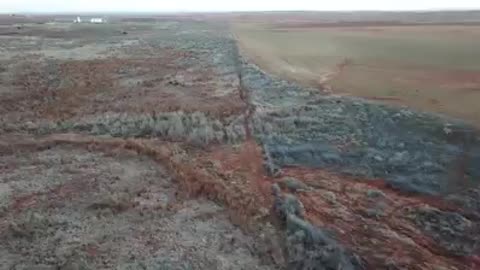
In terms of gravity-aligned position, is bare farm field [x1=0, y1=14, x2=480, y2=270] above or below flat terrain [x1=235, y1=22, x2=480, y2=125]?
below

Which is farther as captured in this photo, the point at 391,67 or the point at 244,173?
the point at 391,67

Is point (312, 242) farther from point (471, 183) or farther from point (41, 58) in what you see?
point (41, 58)

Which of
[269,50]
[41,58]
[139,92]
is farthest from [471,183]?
[41,58]

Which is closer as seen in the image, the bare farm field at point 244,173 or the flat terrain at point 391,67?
the bare farm field at point 244,173

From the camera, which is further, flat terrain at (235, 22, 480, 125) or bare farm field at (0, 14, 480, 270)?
flat terrain at (235, 22, 480, 125)
